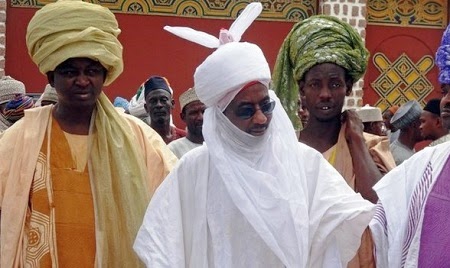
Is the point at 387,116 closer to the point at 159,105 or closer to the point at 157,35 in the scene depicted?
the point at 157,35

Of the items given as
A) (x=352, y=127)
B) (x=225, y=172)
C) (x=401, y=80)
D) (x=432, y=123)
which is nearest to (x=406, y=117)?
(x=432, y=123)

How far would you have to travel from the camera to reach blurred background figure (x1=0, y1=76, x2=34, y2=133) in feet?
27.6

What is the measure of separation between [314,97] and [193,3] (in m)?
9.53

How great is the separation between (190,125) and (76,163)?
3.32 meters

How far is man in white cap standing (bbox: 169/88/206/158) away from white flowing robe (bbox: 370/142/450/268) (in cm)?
360

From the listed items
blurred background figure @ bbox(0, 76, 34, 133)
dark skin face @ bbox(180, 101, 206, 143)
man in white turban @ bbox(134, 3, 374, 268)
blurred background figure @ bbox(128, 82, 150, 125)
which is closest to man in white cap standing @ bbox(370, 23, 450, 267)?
man in white turban @ bbox(134, 3, 374, 268)

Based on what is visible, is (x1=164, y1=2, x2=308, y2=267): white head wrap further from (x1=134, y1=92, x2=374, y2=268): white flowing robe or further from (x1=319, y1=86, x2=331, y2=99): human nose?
(x1=319, y1=86, x2=331, y2=99): human nose

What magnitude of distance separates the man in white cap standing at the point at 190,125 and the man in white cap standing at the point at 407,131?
6.66 ft

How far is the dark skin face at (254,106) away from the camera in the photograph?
4.84m

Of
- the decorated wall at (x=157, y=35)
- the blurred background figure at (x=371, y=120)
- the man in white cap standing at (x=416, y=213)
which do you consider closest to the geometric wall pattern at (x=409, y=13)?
the decorated wall at (x=157, y=35)

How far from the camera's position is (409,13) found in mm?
15438

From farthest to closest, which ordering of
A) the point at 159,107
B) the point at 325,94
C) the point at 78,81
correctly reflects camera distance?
the point at 159,107 → the point at 325,94 → the point at 78,81

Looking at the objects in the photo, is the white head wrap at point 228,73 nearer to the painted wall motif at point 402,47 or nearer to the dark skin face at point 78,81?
the dark skin face at point 78,81

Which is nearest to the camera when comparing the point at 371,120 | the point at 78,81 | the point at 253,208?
the point at 253,208
